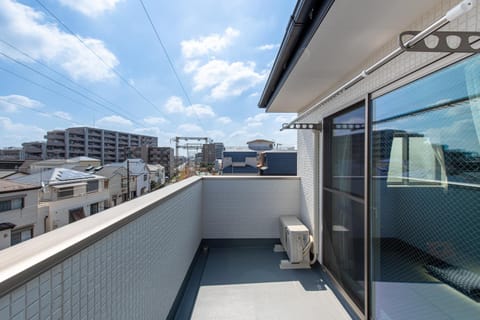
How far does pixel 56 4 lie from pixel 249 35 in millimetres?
3125

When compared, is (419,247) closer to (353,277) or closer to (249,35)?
(353,277)

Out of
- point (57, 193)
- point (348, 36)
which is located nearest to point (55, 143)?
point (57, 193)

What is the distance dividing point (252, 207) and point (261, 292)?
157 cm

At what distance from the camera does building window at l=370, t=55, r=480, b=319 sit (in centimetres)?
116

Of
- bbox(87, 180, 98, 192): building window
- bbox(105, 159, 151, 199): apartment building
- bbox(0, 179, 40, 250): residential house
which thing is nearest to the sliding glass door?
bbox(0, 179, 40, 250): residential house

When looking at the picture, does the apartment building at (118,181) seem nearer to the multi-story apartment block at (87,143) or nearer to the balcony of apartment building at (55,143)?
the multi-story apartment block at (87,143)

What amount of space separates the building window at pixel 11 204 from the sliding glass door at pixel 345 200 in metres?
3.10

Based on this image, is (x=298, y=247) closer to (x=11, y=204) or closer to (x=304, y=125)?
(x=304, y=125)

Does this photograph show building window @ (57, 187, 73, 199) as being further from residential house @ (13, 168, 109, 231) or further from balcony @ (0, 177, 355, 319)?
balcony @ (0, 177, 355, 319)

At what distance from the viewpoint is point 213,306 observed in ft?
7.65

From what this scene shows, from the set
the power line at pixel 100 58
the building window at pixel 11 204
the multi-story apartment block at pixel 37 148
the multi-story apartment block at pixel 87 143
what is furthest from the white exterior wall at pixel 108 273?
the multi-story apartment block at pixel 87 143

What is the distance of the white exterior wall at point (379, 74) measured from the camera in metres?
1.19

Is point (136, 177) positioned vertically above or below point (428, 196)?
below

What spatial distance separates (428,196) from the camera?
4.57 feet
